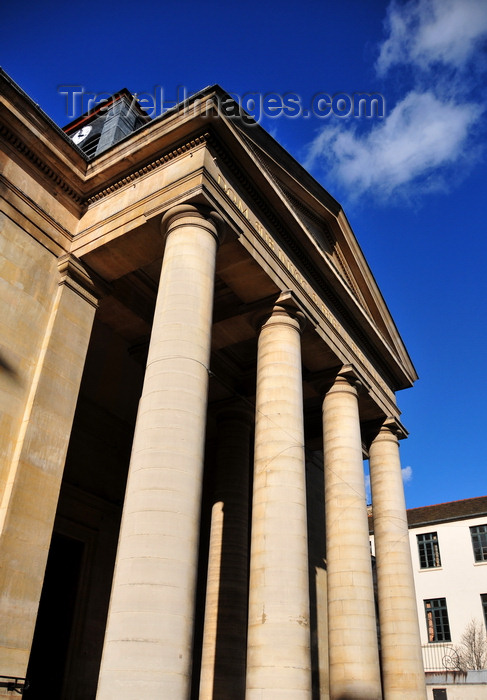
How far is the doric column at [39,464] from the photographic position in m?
12.0

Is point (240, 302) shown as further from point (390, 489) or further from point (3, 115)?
point (390, 489)

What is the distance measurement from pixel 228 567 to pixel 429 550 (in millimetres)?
36737

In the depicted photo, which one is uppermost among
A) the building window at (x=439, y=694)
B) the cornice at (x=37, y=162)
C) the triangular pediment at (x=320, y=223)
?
the triangular pediment at (x=320, y=223)

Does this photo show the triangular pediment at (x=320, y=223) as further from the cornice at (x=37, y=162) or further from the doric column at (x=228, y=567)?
the doric column at (x=228, y=567)

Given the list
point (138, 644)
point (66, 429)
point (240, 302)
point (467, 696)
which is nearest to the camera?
point (138, 644)

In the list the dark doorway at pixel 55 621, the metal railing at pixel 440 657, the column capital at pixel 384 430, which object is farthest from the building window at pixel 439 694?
the dark doorway at pixel 55 621

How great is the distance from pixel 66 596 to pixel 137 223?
11.9m

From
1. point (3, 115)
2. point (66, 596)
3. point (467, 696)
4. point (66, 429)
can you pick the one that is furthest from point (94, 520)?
point (467, 696)

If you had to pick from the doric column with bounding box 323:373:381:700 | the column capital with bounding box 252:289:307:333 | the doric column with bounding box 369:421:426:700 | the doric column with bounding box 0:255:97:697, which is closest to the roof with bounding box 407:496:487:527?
the doric column with bounding box 369:421:426:700

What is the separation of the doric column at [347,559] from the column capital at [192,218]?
867 cm

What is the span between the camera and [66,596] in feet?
61.2

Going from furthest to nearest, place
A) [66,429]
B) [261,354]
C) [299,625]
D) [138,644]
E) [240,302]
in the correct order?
[240,302] < [261,354] < [66,429] < [299,625] < [138,644]

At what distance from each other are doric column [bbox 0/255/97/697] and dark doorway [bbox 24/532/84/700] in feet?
19.1

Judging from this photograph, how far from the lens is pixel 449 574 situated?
4925 centimetres
